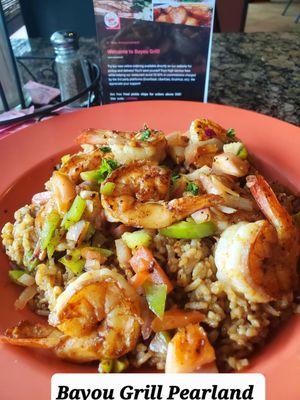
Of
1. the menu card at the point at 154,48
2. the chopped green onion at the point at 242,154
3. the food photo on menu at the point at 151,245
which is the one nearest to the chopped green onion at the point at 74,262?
the food photo on menu at the point at 151,245

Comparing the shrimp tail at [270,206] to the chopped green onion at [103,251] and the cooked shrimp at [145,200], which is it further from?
the chopped green onion at [103,251]

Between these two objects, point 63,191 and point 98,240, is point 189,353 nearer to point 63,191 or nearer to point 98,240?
point 98,240

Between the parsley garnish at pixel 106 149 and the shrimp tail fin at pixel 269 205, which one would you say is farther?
the parsley garnish at pixel 106 149

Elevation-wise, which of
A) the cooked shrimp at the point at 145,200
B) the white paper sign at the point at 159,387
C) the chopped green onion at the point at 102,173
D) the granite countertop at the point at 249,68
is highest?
the cooked shrimp at the point at 145,200

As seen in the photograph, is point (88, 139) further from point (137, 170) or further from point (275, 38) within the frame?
point (275, 38)

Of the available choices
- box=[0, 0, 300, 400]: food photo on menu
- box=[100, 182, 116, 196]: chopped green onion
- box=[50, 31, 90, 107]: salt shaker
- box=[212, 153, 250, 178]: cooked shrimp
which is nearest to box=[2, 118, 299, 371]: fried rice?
box=[0, 0, 300, 400]: food photo on menu

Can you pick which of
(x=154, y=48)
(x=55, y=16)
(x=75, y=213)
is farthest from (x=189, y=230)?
(x=55, y=16)

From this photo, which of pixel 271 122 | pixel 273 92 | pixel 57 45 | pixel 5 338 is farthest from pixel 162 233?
pixel 273 92
